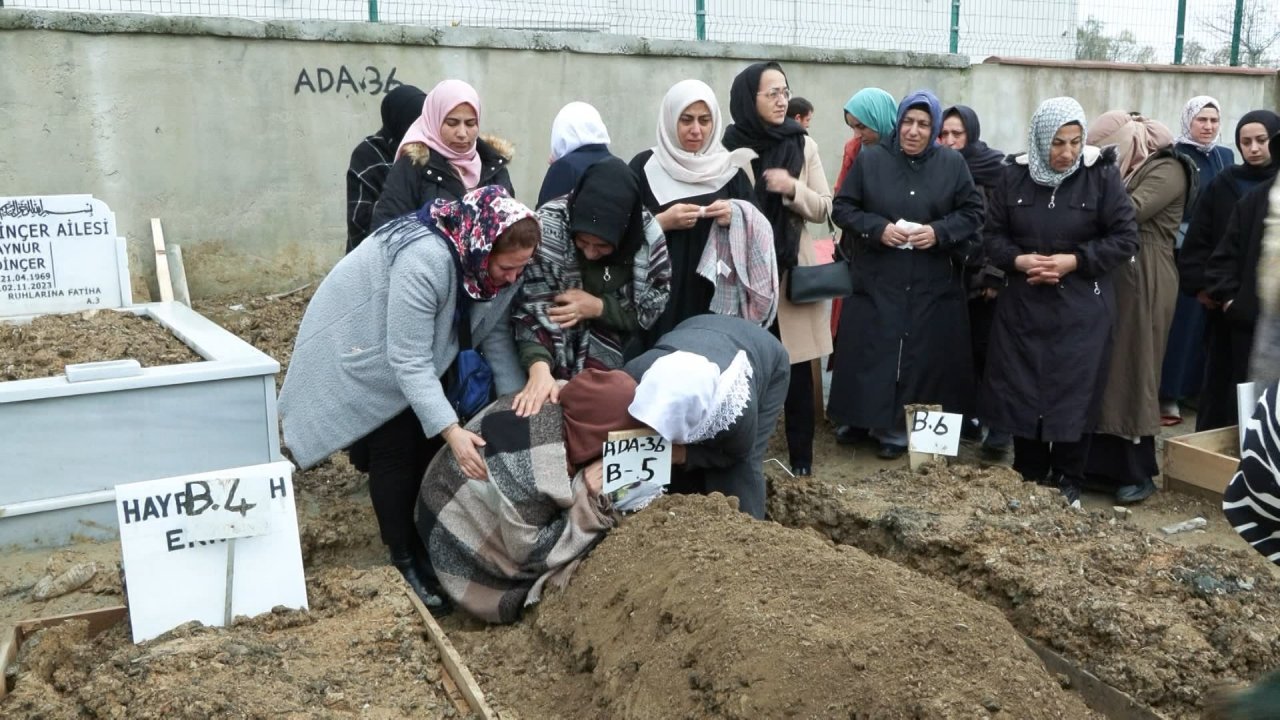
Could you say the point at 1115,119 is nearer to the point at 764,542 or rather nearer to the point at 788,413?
the point at 788,413

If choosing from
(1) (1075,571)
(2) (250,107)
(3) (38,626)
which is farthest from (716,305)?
(2) (250,107)

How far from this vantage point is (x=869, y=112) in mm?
5922

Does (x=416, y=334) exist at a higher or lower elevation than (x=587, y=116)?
lower

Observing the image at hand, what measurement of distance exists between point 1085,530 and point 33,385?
379 centimetres

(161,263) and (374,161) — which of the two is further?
(161,263)

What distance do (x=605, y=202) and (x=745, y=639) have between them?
1.65m

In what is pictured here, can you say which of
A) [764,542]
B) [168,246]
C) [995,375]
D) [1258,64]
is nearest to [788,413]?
[995,375]

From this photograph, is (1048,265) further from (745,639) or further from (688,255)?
(745,639)

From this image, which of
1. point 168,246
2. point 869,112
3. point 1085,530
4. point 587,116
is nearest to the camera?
point 1085,530

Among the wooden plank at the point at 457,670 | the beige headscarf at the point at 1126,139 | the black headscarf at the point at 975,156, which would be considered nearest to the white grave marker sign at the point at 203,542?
the wooden plank at the point at 457,670

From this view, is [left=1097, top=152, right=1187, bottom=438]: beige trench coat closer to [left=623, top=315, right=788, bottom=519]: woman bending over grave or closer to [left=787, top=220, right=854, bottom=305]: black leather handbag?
[left=787, top=220, right=854, bottom=305]: black leather handbag

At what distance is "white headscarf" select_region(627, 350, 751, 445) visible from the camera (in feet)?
11.7

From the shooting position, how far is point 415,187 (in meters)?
4.43

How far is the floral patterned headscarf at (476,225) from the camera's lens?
3.46 m
